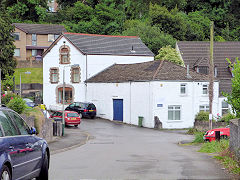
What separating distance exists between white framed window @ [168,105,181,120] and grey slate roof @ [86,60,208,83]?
2.71 metres

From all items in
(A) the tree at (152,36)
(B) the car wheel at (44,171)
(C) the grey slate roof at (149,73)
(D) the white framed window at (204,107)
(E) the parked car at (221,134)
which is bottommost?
(E) the parked car at (221,134)

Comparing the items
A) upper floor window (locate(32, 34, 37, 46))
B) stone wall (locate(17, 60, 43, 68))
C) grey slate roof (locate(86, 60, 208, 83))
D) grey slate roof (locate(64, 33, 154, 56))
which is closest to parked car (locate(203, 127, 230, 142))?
grey slate roof (locate(86, 60, 208, 83))

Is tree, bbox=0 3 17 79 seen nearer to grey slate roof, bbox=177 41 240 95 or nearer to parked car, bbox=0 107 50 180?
grey slate roof, bbox=177 41 240 95

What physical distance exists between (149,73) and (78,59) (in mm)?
12565

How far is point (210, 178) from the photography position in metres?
13.3

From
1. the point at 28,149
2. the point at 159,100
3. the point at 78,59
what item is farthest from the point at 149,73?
the point at 28,149

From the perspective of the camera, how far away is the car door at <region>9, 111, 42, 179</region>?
10688mm

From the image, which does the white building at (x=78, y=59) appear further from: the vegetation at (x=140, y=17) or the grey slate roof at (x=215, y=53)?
the vegetation at (x=140, y=17)

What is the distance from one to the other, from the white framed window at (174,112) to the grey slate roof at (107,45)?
1445 cm

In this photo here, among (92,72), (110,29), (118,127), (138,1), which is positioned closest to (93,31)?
(110,29)

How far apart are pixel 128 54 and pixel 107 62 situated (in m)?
3.19

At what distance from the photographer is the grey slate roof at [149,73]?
4757cm

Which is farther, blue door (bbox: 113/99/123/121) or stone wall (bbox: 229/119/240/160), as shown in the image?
blue door (bbox: 113/99/123/121)

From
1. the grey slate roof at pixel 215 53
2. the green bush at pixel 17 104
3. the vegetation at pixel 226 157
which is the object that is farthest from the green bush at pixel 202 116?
the green bush at pixel 17 104
